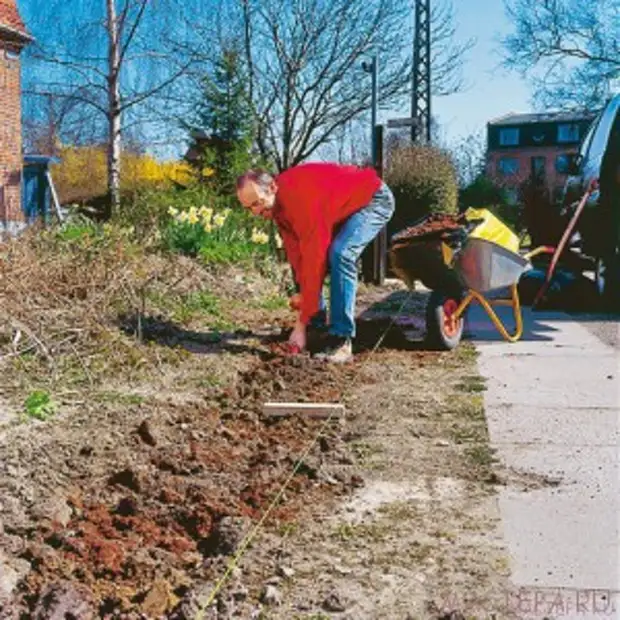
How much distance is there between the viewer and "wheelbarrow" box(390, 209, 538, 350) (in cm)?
573

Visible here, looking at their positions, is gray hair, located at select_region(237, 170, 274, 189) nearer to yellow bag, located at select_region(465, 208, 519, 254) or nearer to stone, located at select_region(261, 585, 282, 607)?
yellow bag, located at select_region(465, 208, 519, 254)

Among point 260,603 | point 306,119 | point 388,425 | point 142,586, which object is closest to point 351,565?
point 260,603

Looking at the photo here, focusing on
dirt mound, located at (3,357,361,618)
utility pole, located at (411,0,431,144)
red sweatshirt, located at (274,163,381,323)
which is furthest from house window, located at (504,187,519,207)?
dirt mound, located at (3,357,361,618)

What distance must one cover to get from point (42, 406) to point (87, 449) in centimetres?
49

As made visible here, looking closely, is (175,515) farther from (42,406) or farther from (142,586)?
(42,406)

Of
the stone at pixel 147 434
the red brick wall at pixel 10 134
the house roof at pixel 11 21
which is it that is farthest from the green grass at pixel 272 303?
the house roof at pixel 11 21

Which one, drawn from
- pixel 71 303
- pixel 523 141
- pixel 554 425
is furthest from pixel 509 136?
pixel 554 425

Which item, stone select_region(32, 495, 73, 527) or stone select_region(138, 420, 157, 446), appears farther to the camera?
stone select_region(138, 420, 157, 446)

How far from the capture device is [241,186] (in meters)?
5.15

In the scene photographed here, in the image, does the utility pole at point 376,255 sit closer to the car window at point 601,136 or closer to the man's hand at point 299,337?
the car window at point 601,136

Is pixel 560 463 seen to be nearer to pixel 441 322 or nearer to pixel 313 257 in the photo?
pixel 313 257

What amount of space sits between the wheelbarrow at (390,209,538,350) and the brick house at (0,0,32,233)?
48.7ft

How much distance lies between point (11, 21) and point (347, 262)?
1733cm

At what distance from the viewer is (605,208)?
306 inches
